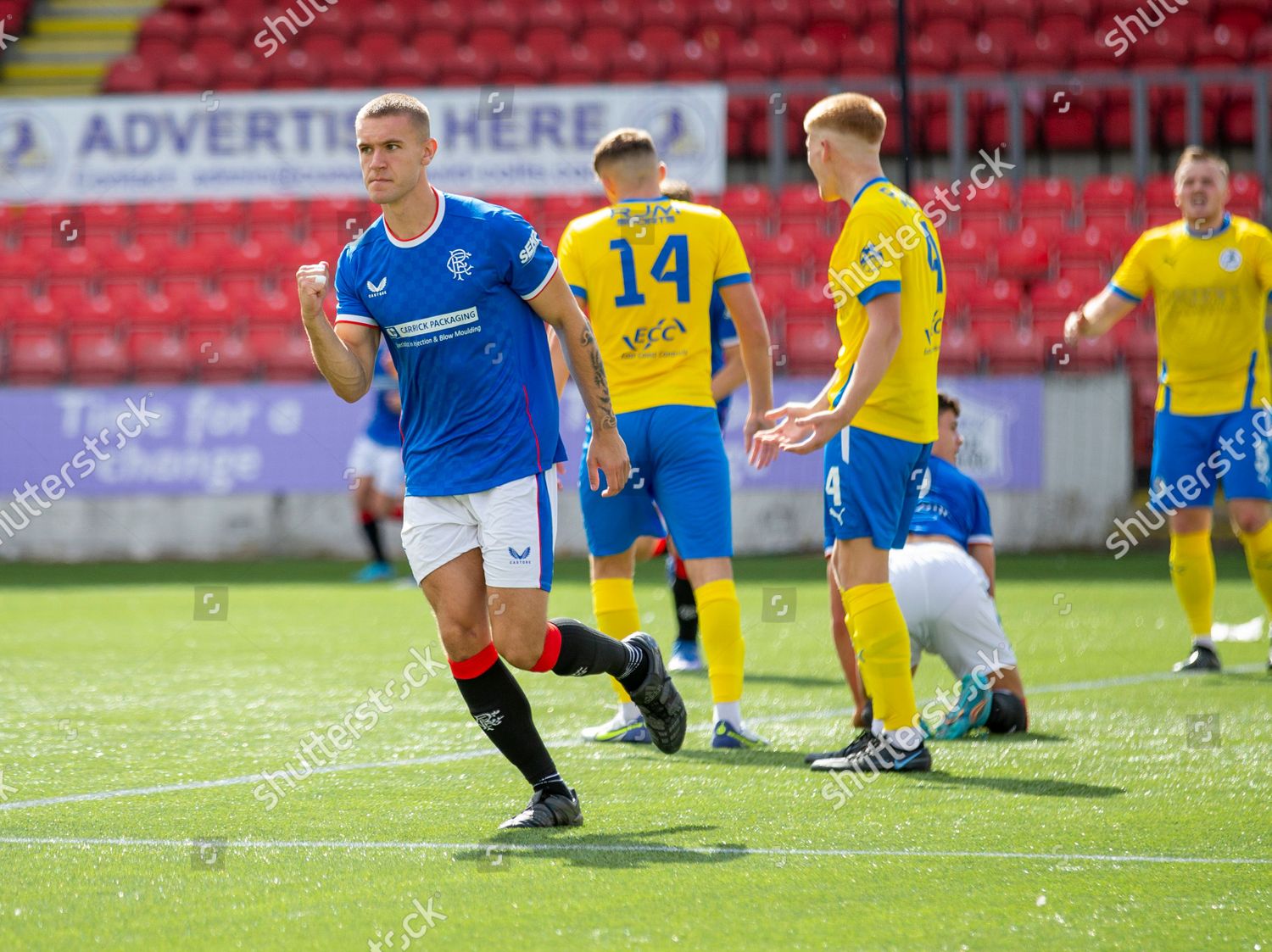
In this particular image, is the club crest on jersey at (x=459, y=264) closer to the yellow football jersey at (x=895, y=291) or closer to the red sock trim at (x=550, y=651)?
the red sock trim at (x=550, y=651)

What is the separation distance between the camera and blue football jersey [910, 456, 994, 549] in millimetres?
6637

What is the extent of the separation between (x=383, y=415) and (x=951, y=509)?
7.75 metres

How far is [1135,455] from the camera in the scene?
1427 cm

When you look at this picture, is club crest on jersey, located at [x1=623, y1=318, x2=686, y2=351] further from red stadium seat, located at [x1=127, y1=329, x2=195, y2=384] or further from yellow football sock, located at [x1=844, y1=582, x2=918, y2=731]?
red stadium seat, located at [x1=127, y1=329, x2=195, y2=384]

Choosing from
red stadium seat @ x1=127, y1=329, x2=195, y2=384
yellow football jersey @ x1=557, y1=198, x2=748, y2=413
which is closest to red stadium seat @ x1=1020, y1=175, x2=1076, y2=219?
red stadium seat @ x1=127, y1=329, x2=195, y2=384

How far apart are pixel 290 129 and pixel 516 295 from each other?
14171mm

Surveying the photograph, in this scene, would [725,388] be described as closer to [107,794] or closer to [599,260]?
[599,260]

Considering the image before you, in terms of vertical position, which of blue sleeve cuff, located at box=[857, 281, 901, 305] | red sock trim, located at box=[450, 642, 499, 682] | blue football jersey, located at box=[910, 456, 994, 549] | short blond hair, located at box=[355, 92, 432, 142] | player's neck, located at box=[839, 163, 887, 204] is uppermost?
short blond hair, located at box=[355, 92, 432, 142]

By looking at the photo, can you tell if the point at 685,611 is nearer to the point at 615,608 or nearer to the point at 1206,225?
the point at 615,608

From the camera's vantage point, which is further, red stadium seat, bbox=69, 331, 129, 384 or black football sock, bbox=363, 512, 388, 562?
red stadium seat, bbox=69, 331, 129, 384

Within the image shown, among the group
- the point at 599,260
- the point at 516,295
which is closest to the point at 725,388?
the point at 599,260

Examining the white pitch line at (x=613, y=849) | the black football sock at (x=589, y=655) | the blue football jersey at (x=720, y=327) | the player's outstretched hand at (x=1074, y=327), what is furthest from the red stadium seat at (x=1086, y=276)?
the white pitch line at (x=613, y=849)

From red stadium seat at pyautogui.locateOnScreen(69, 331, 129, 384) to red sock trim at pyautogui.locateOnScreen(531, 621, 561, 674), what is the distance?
36.9 ft

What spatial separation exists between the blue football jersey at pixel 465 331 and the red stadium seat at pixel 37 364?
11506 mm
